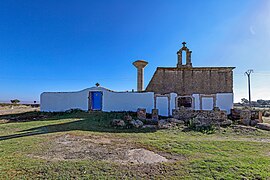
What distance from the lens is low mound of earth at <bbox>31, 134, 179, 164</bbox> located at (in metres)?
4.95

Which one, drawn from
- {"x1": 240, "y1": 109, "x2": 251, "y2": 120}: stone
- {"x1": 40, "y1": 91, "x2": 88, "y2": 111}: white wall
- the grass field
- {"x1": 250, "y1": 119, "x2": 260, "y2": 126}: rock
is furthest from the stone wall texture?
the grass field

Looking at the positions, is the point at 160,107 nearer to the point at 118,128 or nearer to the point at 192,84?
the point at 192,84

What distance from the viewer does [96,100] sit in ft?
51.7

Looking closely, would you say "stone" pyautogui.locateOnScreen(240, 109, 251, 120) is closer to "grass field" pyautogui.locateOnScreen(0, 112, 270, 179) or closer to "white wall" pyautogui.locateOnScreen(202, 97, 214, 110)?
"white wall" pyautogui.locateOnScreen(202, 97, 214, 110)

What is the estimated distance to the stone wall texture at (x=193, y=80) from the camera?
14.6m

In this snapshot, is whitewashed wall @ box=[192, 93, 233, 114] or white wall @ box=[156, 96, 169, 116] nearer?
whitewashed wall @ box=[192, 93, 233, 114]

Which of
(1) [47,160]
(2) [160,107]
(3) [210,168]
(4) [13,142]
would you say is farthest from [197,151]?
(2) [160,107]

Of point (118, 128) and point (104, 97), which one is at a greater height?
point (104, 97)

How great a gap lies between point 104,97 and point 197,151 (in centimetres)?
1094

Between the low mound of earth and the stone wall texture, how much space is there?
29.7 ft

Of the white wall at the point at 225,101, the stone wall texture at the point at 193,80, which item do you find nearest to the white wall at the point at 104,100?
the stone wall texture at the point at 193,80

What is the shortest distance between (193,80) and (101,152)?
11.4 metres

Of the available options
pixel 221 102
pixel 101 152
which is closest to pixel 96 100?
pixel 221 102

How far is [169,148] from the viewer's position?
5.97 m
